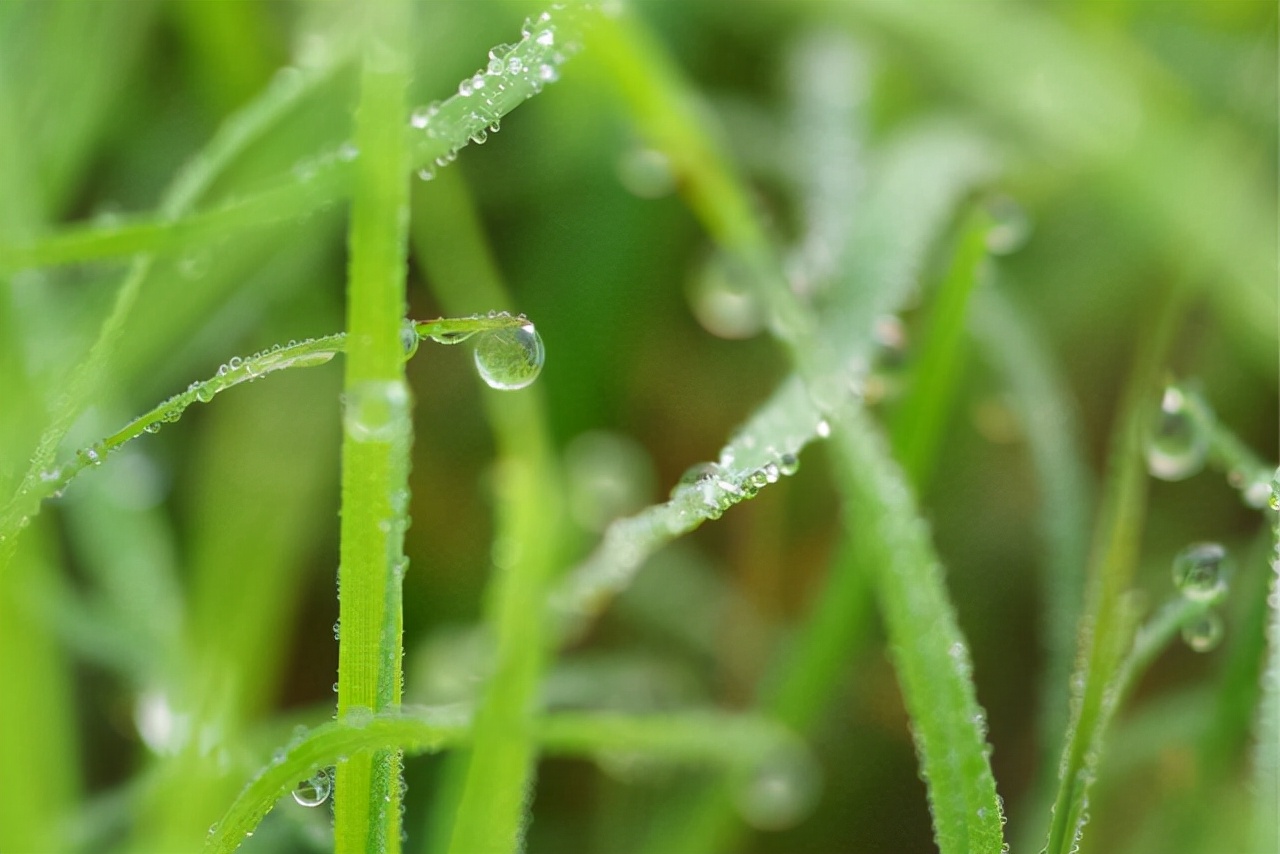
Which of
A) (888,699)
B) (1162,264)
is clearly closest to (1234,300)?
(1162,264)

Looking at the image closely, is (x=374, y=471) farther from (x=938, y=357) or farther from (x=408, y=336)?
(x=938, y=357)

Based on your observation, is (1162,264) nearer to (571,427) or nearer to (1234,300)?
(1234,300)

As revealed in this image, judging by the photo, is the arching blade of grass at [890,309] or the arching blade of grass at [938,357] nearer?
the arching blade of grass at [890,309]

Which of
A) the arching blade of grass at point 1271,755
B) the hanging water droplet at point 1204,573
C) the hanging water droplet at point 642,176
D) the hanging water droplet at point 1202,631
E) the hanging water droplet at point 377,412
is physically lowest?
the arching blade of grass at point 1271,755

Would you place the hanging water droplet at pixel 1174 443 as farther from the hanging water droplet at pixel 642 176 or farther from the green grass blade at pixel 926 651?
the hanging water droplet at pixel 642 176

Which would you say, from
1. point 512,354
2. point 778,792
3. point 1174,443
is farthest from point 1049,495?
point 512,354

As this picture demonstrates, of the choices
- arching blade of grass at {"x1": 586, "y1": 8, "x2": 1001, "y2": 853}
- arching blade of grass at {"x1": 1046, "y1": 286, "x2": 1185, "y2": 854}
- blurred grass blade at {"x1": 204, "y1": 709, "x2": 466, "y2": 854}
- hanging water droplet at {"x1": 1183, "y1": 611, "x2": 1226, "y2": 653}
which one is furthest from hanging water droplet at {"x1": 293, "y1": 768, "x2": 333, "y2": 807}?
hanging water droplet at {"x1": 1183, "y1": 611, "x2": 1226, "y2": 653}

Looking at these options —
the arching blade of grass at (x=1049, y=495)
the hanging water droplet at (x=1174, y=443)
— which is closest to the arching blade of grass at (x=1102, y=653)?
the hanging water droplet at (x=1174, y=443)
